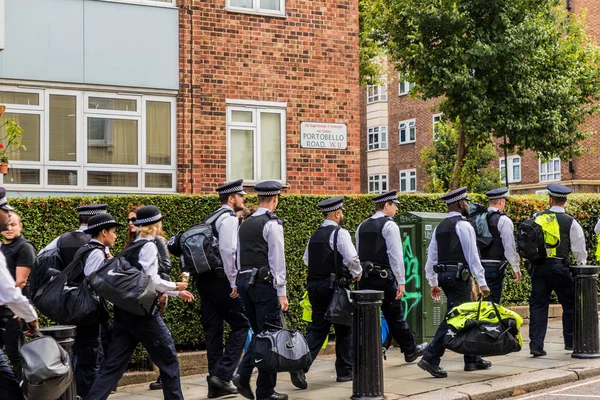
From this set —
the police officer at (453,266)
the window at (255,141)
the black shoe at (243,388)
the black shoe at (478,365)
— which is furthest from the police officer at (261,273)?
the window at (255,141)

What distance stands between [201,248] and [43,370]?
2918mm

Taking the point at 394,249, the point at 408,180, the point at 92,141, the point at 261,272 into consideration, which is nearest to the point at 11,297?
the point at 261,272

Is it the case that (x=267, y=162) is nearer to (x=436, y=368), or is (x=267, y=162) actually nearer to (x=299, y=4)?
(x=299, y=4)

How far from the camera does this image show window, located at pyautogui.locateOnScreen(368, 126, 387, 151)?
173 ft

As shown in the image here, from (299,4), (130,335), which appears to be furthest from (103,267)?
(299,4)

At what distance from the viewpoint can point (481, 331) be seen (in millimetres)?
9328

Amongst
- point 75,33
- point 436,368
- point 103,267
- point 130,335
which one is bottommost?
point 436,368

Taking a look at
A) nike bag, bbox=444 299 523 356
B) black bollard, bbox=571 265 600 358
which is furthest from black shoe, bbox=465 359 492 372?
black bollard, bbox=571 265 600 358

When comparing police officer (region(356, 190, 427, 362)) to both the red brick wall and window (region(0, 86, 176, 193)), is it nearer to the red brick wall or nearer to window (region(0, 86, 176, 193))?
the red brick wall

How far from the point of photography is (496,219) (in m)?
10.7

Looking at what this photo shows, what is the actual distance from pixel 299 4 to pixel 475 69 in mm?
8294

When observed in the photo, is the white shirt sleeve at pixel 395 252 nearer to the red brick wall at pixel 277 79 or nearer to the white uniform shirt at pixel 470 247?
the white uniform shirt at pixel 470 247

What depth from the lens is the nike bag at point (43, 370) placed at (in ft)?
19.6

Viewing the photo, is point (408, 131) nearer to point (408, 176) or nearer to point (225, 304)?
point (408, 176)
